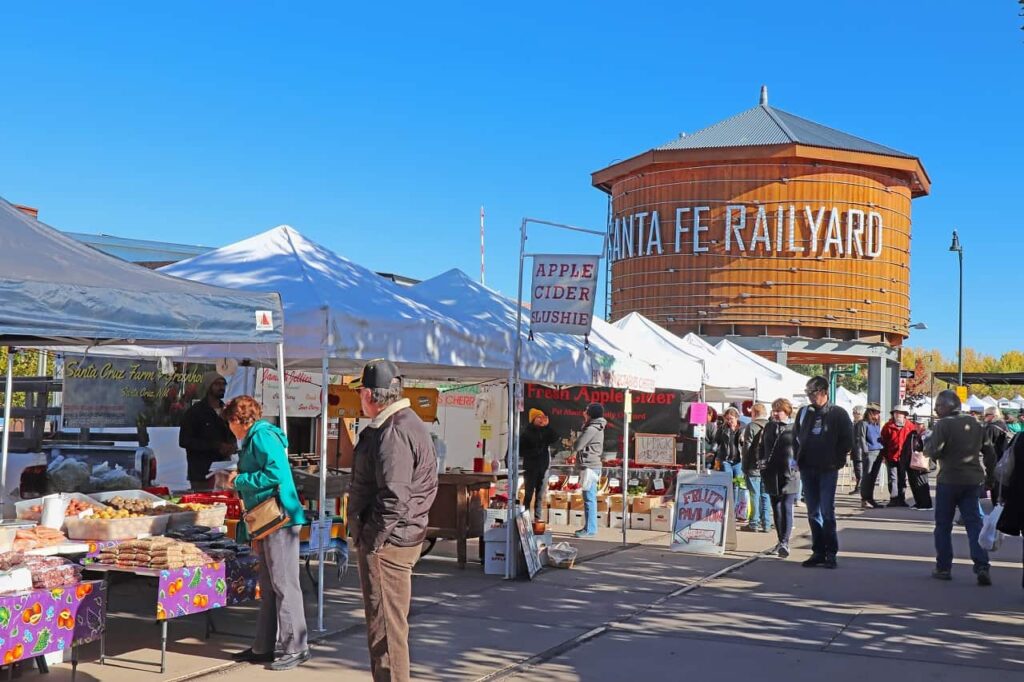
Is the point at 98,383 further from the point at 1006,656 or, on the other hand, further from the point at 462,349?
the point at 1006,656

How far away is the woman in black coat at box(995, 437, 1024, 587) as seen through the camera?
10.5 m

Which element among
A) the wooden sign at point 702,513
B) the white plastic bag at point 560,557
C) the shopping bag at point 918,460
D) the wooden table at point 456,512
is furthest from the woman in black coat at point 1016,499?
the shopping bag at point 918,460

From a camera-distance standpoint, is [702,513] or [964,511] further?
[702,513]

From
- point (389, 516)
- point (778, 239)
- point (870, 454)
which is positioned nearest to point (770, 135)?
point (778, 239)

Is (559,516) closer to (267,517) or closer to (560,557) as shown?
(560,557)

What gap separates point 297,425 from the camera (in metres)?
Answer: 20.6

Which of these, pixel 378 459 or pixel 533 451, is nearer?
pixel 378 459

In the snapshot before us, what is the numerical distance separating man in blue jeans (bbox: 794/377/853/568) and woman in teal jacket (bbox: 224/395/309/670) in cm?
700

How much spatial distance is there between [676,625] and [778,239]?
34.7m

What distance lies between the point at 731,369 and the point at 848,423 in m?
8.50

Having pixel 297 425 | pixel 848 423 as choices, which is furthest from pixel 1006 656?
pixel 297 425

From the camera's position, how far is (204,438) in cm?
1221

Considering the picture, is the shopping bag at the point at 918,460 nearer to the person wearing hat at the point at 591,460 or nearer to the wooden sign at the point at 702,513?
the person wearing hat at the point at 591,460

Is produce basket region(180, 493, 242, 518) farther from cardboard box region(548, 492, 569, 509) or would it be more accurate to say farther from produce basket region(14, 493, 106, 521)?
cardboard box region(548, 492, 569, 509)
